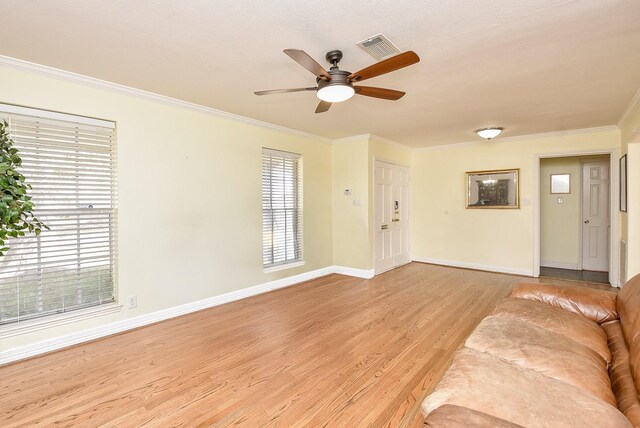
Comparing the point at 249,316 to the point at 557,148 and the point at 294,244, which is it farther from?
the point at 557,148

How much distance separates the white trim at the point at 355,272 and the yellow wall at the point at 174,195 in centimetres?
125

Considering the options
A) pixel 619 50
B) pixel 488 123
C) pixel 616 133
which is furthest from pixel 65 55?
pixel 616 133

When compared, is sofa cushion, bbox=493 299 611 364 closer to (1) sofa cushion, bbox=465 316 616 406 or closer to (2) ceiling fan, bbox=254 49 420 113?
(1) sofa cushion, bbox=465 316 616 406

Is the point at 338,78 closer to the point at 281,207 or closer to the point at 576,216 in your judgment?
the point at 281,207

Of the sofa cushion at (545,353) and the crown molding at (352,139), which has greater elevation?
the crown molding at (352,139)

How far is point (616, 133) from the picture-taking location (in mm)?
4645

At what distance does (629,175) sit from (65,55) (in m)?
6.18

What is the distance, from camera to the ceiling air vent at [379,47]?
86.7 inches

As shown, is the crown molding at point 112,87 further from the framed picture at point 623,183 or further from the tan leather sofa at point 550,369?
the framed picture at point 623,183

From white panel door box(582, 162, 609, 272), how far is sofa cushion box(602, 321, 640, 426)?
4838mm

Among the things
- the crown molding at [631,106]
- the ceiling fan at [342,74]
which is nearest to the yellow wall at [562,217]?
the crown molding at [631,106]

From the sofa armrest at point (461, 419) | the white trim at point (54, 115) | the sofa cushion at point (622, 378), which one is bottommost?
the sofa cushion at point (622, 378)

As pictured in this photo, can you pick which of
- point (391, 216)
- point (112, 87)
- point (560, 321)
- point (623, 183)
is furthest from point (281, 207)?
point (623, 183)

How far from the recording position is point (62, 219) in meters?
2.82
